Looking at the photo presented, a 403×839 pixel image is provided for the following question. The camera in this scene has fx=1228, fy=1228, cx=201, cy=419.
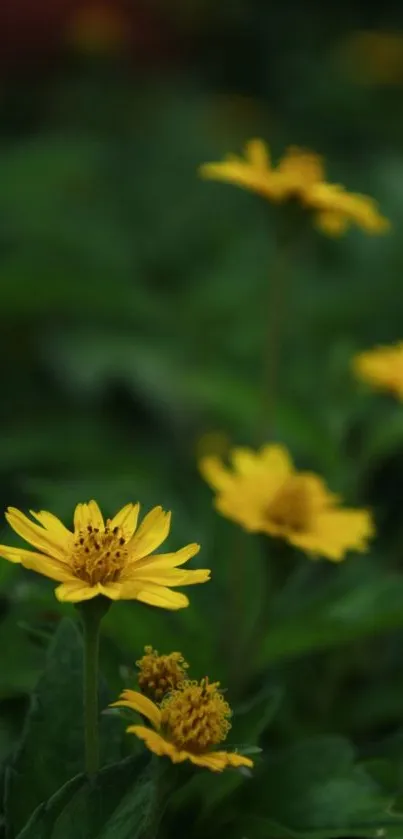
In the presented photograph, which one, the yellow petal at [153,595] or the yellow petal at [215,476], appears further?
the yellow petal at [215,476]

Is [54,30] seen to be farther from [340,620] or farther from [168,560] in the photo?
[168,560]

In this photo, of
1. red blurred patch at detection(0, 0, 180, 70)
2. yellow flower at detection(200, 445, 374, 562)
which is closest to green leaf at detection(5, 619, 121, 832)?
yellow flower at detection(200, 445, 374, 562)

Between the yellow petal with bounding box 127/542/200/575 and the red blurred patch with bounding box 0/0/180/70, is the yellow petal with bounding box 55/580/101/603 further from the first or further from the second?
the red blurred patch with bounding box 0/0/180/70

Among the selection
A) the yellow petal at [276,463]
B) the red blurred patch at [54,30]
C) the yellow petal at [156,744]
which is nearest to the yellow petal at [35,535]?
the yellow petal at [156,744]

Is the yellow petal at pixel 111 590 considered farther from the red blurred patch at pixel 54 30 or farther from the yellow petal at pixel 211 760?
→ the red blurred patch at pixel 54 30

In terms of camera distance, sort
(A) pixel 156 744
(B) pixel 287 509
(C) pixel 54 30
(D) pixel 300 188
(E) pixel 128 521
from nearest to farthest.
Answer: (A) pixel 156 744 < (E) pixel 128 521 < (B) pixel 287 509 < (D) pixel 300 188 < (C) pixel 54 30

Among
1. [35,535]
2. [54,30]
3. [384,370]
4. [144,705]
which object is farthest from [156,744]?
[54,30]
